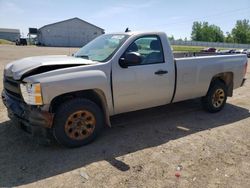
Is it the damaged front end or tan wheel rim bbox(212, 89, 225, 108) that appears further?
tan wheel rim bbox(212, 89, 225, 108)

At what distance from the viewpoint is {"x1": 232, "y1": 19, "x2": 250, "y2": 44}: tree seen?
332ft

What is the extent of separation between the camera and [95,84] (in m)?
4.02

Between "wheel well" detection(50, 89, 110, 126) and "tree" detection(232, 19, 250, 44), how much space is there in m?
110

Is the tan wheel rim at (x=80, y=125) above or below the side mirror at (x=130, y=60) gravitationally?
below

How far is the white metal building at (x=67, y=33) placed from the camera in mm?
63344

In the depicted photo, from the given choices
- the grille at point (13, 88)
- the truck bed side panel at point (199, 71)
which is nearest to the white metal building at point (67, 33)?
the truck bed side panel at point (199, 71)

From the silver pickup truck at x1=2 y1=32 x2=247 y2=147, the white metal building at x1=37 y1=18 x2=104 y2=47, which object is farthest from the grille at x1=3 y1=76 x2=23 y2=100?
the white metal building at x1=37 y1=18 x2=104 y2=47

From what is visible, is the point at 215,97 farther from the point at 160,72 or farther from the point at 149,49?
the point at 149,49

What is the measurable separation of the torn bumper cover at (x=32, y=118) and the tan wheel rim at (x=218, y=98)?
3987mm

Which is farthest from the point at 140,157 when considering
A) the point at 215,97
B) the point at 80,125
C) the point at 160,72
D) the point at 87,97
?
the point at 215,97

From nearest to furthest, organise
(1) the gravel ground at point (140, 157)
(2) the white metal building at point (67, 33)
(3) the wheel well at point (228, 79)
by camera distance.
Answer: (1) the gravel ground at point (140, 157), (3) the wheel well at point (228, 79), (2) the white metal building at point (67, 33)

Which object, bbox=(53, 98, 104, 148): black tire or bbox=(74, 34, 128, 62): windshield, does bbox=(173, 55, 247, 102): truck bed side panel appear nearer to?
bbox=(74, 34, 128, 62): windshield

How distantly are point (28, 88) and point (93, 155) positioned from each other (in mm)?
1393

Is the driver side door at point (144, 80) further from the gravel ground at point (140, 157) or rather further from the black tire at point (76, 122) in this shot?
the gravel ground at point (140, 157)
